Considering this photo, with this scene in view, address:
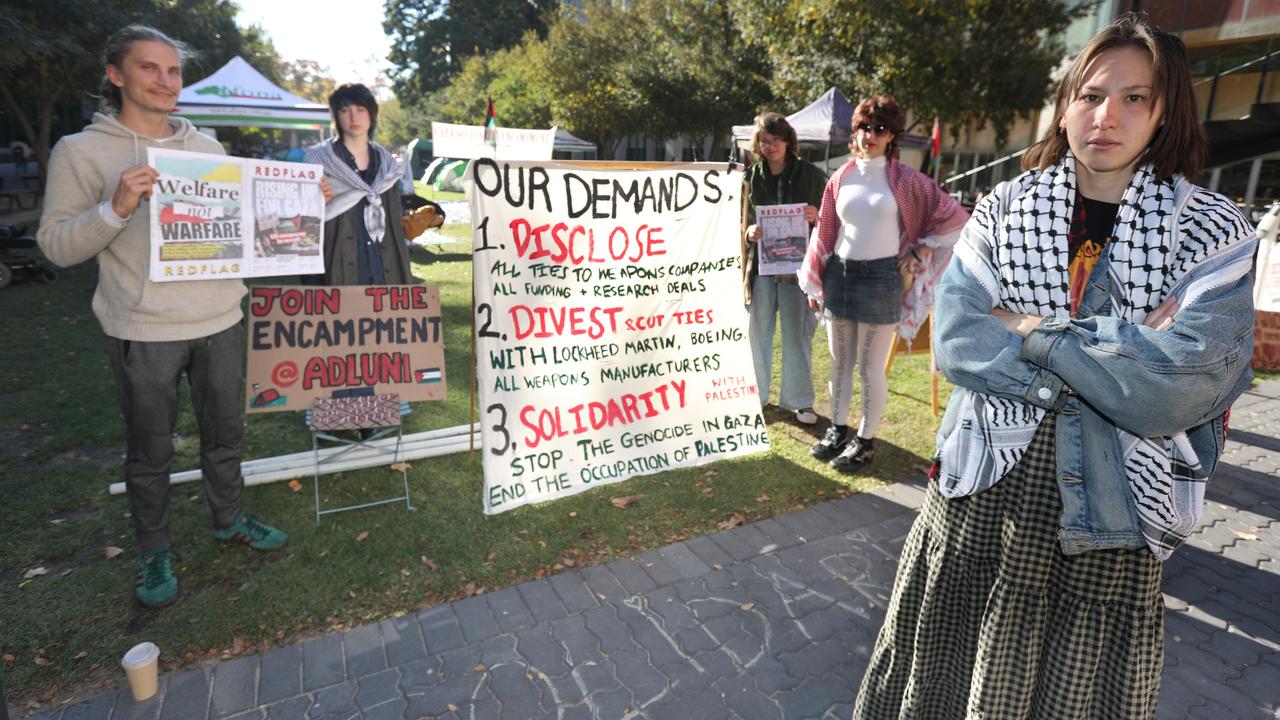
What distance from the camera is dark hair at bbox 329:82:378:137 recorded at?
4316 mm

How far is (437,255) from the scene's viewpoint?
1377 centimetres

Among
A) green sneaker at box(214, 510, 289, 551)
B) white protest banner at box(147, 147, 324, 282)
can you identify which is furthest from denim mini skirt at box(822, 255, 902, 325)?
green sneaker at box(214, 510, 289, 551)

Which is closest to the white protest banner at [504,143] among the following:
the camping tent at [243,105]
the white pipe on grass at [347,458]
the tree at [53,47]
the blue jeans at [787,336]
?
the tree at [53,47]

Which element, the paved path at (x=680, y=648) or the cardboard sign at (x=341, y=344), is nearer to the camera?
the paved path at (x=680, y=648)

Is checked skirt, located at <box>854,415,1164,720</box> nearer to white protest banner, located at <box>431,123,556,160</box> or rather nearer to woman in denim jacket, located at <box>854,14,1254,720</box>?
woman in denim jacket, located at <box>854,14,1254,720</box>

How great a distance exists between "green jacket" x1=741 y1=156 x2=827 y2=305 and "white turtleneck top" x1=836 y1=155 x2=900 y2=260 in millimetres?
718

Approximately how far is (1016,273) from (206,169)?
3.07m

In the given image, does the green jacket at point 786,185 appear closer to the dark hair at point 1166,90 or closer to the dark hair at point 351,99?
the dark hair at point 351,99

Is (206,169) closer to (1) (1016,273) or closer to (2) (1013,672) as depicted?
(1) (1016,273)

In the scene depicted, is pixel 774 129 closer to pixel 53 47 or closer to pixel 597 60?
pixel 53 47

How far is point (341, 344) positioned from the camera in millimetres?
4152

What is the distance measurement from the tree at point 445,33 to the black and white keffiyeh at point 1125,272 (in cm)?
5244

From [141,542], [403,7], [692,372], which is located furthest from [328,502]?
[403,7]

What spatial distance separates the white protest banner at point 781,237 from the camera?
4945mm
